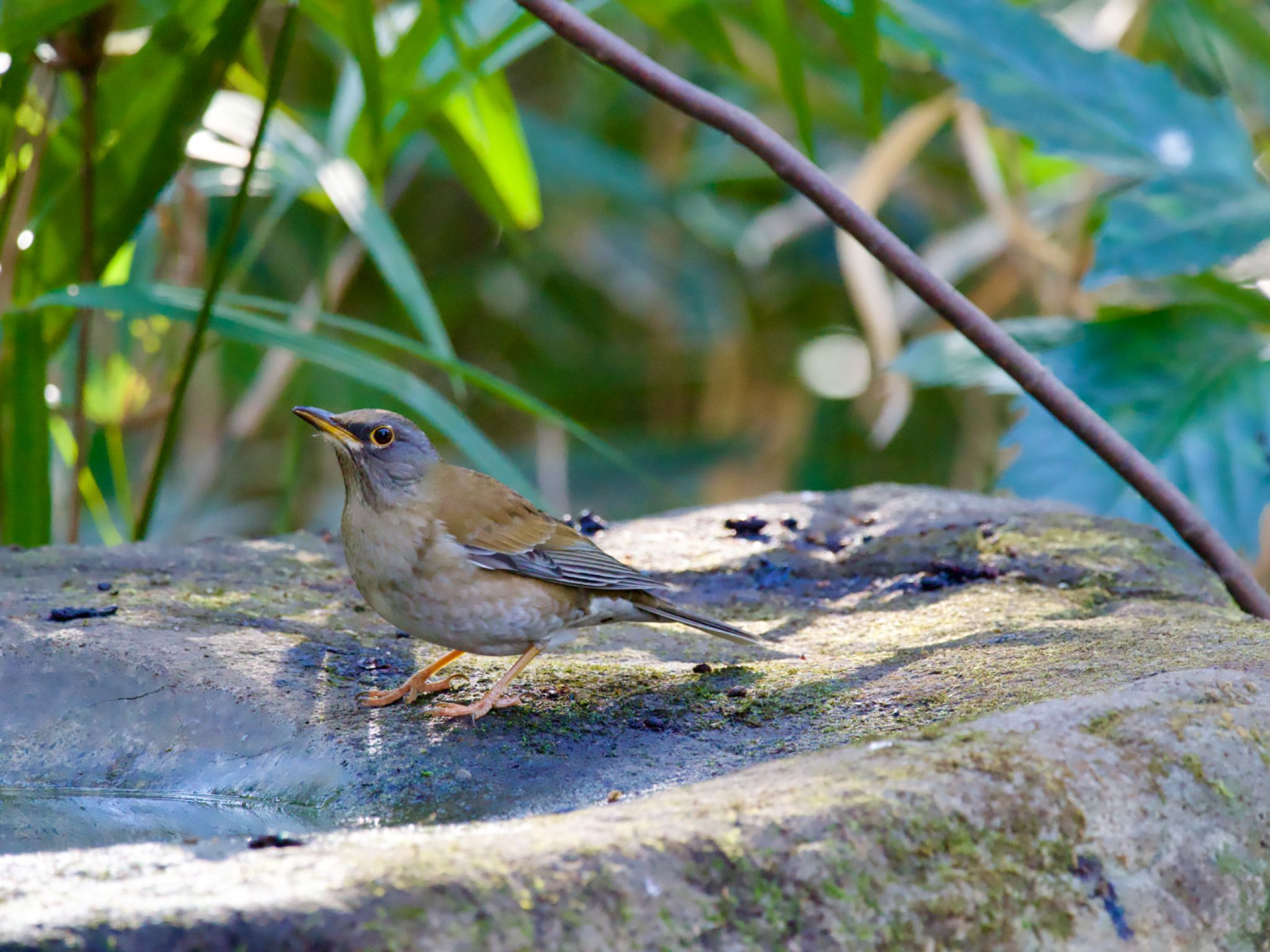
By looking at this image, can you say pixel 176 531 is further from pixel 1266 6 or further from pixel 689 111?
pixel 1266 6

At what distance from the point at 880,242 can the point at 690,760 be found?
1.26 metres

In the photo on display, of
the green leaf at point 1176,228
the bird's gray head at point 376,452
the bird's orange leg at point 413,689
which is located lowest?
the bird's orange leg at point 413,689

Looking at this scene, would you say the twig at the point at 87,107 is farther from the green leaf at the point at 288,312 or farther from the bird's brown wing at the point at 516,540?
the bird's brown wing at the point at 516,540

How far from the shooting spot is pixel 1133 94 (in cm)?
526

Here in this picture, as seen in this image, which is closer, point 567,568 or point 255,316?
point 567,568

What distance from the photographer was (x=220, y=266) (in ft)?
12.2

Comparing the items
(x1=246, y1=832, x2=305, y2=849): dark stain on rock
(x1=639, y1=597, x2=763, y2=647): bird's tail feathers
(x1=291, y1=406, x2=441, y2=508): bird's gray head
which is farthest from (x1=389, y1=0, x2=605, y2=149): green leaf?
(x1=246, y1=832, x2=305, y2=849): dark stain on rock

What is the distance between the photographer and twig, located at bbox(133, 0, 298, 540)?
3.74 m

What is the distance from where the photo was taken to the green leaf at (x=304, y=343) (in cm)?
370

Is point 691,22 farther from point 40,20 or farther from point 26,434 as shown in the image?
point 26,434

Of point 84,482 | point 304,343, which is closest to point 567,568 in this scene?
point 304,343

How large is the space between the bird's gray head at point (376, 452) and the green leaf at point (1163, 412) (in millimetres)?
2184

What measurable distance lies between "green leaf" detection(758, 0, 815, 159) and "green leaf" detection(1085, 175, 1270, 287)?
1.58 meters

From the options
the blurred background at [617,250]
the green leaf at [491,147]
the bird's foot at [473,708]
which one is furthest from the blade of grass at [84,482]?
the green leaf at [491,147]
